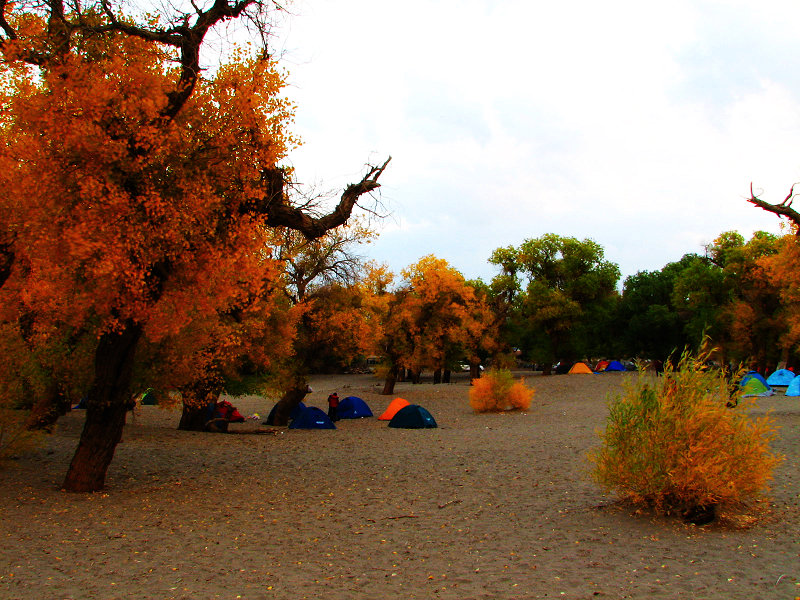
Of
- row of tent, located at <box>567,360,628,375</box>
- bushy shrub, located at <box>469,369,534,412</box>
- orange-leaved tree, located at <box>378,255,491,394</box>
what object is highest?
orange-leaved tree, located at <box>378,255,491,394</box>

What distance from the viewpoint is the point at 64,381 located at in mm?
13672

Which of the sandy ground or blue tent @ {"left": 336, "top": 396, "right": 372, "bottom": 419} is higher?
the sandy ground

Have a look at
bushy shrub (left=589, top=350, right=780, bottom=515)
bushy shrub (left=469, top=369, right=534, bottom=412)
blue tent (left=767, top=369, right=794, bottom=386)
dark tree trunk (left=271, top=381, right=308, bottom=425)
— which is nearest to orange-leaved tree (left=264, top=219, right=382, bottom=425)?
dark tree trunk (left=271, top=381, right=308, bottom=425)

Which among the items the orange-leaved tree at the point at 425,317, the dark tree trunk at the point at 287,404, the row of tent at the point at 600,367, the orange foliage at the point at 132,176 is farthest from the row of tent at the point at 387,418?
the row of tent at the point at 600,367

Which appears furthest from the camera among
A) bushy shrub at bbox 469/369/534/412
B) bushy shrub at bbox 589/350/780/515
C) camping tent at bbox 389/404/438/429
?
bushy shrub at bbox 469/369/534/412

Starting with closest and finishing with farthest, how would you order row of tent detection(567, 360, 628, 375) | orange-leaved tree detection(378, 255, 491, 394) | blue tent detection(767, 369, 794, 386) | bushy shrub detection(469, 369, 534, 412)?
bushy shrub detection(469, 369, 534, 412)
blue tent detection(767, 369, 794, 386)
orange-leaved tree detection(378, 255, 491, 394)
row of tent detection(567, 360, 628, 375)

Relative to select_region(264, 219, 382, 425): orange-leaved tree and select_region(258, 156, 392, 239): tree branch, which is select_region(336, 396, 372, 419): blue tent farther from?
select_region(258, 156, 392, 239): tree branch

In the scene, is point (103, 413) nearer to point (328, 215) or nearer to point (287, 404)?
point (328, 215)

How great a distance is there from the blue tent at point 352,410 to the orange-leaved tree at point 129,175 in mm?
16735

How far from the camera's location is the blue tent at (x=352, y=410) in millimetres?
26453

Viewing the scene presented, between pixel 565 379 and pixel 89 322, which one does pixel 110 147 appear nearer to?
pixel 89 322

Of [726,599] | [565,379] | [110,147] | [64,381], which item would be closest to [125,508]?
[110,147]

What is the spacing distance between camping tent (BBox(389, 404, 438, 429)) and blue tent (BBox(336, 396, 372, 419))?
5.28 metres

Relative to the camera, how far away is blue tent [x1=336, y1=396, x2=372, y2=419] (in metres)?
26.5
